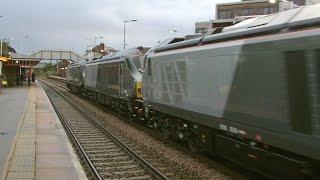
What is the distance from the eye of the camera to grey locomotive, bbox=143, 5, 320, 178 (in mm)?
7566

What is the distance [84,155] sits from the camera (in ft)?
46.9

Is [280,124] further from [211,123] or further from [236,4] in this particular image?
[236,4]

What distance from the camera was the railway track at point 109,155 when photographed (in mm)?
11795

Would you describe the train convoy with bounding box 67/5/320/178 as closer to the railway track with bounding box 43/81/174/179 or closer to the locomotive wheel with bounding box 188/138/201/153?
the locomotive wheel with bounding box 188/138/201/153

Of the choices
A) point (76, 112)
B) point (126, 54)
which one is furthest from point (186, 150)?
point (76, 112)

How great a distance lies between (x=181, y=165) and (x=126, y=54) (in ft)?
39.7

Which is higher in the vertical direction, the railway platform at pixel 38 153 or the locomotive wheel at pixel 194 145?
the locomotive wheel at pixel 194 145

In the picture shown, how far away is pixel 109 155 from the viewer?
14562 mm

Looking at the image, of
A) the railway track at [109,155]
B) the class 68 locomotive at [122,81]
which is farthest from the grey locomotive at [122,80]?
the railway track at [109,155]

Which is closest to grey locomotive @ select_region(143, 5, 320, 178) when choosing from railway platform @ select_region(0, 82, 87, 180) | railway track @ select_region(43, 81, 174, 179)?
railway track @ select_region(43, 81, 174, 179)

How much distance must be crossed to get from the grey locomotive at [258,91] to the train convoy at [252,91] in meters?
0.01

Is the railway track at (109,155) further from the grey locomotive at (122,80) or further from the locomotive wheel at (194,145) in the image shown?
the grey locomotive at (122,80)

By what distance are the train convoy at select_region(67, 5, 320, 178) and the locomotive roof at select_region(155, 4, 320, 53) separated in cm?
2

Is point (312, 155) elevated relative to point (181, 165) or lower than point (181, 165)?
elevated
